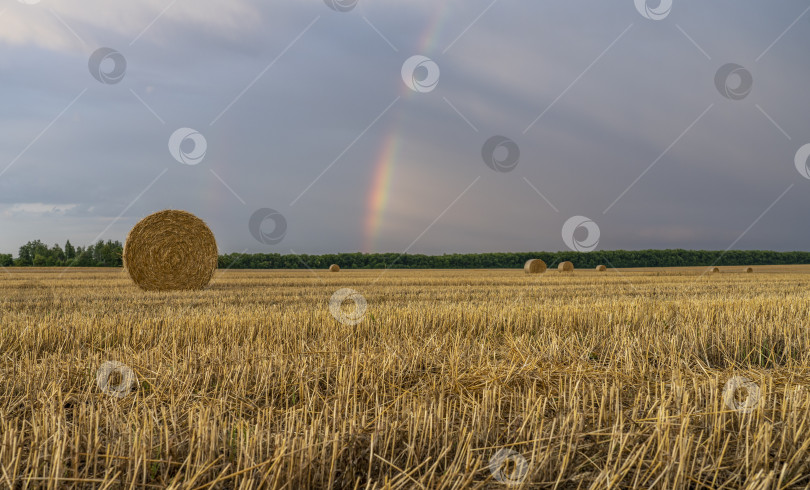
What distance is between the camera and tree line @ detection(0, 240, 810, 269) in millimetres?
51312

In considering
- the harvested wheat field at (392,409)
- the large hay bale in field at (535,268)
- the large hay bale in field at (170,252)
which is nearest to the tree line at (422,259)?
the large hay bale in field at (535,268)

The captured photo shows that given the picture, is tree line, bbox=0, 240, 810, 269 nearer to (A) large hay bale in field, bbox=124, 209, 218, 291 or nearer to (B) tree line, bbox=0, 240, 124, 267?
(B) tree line, bbox=0, 240, 124, 267

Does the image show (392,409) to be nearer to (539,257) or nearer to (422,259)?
(422,259)

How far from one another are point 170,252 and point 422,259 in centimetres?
4530

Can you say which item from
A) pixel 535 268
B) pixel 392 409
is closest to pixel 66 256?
pixel 535 268

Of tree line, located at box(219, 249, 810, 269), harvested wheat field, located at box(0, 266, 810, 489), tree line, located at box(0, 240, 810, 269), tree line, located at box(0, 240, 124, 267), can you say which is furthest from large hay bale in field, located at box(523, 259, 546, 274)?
tree line, located at box(0, 240, 124, 267)

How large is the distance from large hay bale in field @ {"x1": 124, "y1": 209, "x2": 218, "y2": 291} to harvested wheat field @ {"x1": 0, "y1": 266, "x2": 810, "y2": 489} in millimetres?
9764

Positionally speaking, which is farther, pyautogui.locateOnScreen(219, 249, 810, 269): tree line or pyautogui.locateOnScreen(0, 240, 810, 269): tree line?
pyautogui.locateOnScreen(219, 249, 810, 269): tree line

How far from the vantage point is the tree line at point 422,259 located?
5131 cm

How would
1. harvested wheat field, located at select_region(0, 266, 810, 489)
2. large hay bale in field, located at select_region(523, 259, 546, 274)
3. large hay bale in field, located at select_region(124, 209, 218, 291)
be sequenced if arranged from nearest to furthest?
harvested wheat field, located at select_region(0, 266, 810, 489)
large hay bale in field, located at select_region(124, 209, 218, 291)
large hay bale in field, located at select_region(523, 259, 546, 274)

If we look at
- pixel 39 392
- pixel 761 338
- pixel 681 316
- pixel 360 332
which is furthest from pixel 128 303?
pixel 761 338

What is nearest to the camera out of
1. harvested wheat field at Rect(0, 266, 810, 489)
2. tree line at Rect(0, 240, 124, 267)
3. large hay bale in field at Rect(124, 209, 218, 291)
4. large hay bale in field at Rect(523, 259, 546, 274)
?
harvested wheat field at Rect(0, 266, 810, 489)

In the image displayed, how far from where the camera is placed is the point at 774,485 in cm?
242

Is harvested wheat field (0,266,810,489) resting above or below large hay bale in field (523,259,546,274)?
below
